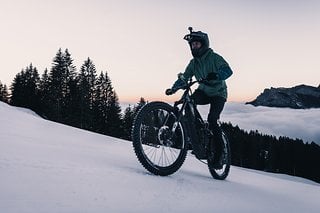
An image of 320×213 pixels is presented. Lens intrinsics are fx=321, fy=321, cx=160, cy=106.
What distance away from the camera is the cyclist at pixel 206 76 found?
6.09 metres

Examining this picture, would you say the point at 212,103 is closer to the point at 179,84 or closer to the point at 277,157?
the point at 179,84

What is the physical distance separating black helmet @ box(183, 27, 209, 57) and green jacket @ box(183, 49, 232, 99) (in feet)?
0.36

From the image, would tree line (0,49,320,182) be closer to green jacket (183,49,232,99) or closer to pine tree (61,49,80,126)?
pine tree (61,49,80,126)

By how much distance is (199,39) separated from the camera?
6102mm

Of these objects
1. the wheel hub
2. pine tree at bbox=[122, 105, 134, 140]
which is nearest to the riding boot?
the wheel hub

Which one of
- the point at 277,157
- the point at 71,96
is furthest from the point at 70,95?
the point at 277,157

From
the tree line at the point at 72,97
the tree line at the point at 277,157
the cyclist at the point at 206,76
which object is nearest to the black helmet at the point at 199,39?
the cyclist at the point at 206,76

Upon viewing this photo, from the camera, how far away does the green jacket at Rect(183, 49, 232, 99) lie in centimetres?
611

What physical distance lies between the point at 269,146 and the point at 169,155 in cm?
11422

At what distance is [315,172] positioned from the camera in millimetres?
100500

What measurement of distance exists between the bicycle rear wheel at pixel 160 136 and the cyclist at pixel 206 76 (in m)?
0.67

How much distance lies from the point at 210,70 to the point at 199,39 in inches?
25.9

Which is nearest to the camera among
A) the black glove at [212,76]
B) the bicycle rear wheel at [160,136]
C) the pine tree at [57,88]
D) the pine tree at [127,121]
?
the bicycle rear wheel at [160,136]

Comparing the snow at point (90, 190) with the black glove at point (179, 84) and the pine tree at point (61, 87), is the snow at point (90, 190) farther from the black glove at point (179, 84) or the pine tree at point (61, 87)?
the pine tree at point (61, 87)
